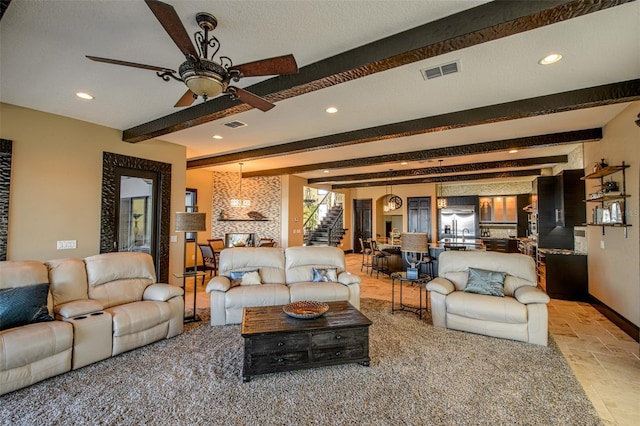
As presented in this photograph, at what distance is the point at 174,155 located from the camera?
5652 mm

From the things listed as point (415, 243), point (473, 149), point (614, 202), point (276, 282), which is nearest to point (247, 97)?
point (276, 282)

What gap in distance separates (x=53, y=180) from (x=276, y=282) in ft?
11.5

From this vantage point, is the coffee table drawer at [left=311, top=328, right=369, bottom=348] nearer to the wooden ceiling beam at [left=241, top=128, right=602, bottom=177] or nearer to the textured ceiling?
the textured ceiling

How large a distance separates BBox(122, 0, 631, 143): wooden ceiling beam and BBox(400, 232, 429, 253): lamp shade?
2638mm

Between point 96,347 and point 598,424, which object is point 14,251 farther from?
point 598,424

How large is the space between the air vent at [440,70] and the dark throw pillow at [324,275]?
114 inches

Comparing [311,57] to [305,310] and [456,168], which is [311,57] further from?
[456,168]

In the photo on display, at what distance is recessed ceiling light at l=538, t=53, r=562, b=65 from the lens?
2.55m

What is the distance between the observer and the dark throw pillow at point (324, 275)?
4422 millimetres

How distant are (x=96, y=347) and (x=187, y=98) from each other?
8.48 feet

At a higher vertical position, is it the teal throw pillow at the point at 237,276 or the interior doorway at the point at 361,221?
the interior doorway at the point at 361,221

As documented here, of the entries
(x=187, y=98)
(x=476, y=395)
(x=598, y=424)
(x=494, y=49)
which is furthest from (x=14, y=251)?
(x=598, y=424)

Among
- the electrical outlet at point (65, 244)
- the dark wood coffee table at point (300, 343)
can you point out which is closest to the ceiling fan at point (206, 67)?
the dark wood coffee table at point (300, 343)

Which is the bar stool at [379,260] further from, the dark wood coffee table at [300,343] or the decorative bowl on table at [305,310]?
the dark wood coffee table at [300,343]
